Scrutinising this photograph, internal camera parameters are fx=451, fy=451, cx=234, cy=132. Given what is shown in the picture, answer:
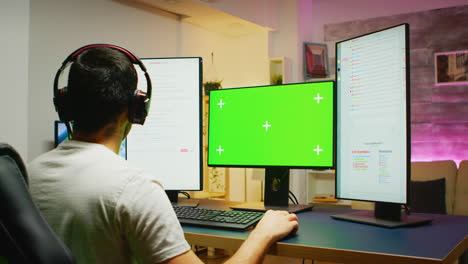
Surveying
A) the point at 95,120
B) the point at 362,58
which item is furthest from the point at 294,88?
the point at 95,120

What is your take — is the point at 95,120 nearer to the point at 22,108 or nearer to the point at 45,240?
the point at 45,240

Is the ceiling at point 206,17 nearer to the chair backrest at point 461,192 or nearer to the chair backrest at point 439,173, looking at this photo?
the chair backrest at point 439,173

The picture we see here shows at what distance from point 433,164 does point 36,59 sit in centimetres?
358

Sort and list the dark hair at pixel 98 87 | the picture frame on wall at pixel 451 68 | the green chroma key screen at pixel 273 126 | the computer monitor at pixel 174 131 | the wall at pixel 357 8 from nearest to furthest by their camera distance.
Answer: the dark hair at pixel 98 87, the green chroma key screen at pixel 273 126, the computer monitor at pixel 174 131, the picture frame on wall at pixel 451 68, the wall at pixel 357 8


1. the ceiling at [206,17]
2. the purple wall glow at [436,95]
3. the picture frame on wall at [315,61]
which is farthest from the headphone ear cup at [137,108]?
the picture frame on wall at [315,61]

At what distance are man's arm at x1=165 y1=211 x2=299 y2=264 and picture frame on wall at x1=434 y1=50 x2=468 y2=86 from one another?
4154 millimetres

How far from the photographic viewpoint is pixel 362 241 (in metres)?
1.12

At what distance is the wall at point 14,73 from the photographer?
3.36 meters

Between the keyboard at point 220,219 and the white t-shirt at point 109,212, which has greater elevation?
the white t-shirt at point 109,212

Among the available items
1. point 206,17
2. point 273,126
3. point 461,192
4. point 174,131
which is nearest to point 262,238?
point 273,126

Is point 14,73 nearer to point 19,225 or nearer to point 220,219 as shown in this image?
point 220,219

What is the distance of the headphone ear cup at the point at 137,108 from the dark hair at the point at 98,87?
34 millimetres

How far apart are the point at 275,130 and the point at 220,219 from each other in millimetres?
523

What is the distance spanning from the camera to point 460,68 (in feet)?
15.4
